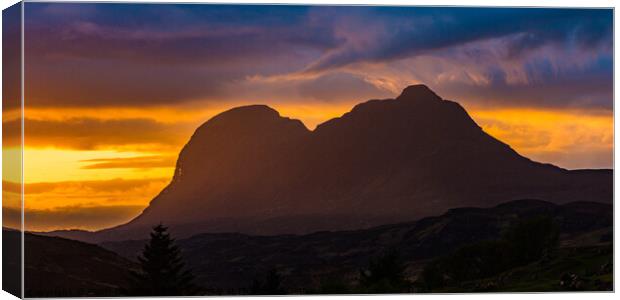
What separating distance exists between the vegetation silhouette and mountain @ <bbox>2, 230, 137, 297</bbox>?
162 inches

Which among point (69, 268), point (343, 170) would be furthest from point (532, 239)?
point (69, 268)

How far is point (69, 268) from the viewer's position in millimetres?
21688

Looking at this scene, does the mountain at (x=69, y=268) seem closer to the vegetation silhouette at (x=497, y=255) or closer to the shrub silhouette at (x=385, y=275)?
the shrub silhouette at (x=385, y=275)

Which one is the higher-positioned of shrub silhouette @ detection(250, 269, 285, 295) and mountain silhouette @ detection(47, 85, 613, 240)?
mountain silhouette @ detection(47, 85, 613, 240)

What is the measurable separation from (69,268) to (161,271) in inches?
49.3

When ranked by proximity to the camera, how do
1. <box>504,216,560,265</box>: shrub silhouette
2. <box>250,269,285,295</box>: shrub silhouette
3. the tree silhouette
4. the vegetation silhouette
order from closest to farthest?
1. the tree silhouette
2. <box>250,269,285,295</box>: shrub silhouette
3. the vegetation silhouette
4. <box>504,216,560,265</box>: shrub silhouette

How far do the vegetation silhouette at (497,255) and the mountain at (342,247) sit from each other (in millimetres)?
102

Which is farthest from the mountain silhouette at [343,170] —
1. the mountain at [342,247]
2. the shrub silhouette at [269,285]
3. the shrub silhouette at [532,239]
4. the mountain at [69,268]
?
the mountain at [69,268]

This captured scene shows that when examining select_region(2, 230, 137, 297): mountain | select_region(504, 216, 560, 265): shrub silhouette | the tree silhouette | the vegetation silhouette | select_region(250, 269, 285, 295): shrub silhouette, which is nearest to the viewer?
select_region(2, 230, 137, 297): mountain

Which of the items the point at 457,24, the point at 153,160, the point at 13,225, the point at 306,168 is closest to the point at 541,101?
the point at 457,24

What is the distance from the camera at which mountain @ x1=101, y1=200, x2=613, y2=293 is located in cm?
2239

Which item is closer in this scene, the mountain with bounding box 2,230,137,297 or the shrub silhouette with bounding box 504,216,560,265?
the mountain with bounding box 2,230,137,297

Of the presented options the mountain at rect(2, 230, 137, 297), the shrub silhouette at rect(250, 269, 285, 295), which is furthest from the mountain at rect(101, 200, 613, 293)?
the mountain at rect(2, 230, 137, 297)

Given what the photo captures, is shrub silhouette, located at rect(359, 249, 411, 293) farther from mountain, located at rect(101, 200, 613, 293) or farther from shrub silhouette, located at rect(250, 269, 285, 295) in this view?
shrub silhouette, located at rect(250, 269, 285, 295)
